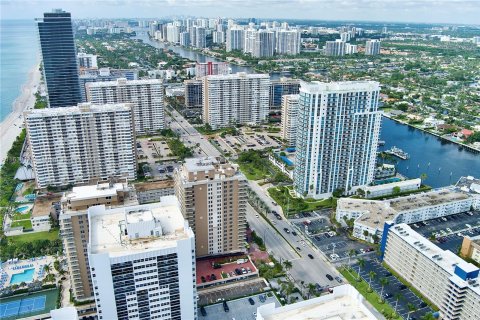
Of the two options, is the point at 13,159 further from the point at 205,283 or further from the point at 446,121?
the point at 446,121

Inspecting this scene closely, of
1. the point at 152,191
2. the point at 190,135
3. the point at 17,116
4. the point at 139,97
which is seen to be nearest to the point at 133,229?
the point at 152,191

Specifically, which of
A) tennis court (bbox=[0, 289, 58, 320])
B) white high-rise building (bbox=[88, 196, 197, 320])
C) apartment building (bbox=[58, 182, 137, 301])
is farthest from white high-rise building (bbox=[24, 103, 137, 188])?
white high-rise building (bbox=[88, 196, 197, 320])

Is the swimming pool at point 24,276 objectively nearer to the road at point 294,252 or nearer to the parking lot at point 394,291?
the road at point 294,252

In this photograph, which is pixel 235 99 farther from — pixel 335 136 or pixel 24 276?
pixel 24 276

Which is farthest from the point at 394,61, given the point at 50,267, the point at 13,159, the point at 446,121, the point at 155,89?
the point at 50,267

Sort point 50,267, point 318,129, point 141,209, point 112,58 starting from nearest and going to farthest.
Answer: point 141,209
point 50,267
point 318,129
point 112,58

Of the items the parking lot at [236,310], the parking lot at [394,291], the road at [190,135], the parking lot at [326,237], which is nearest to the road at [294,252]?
the parking lot at [326,237]

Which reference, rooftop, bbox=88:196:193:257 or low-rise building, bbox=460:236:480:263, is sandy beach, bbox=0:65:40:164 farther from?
low-rise building, bbox=460:236:480:263
